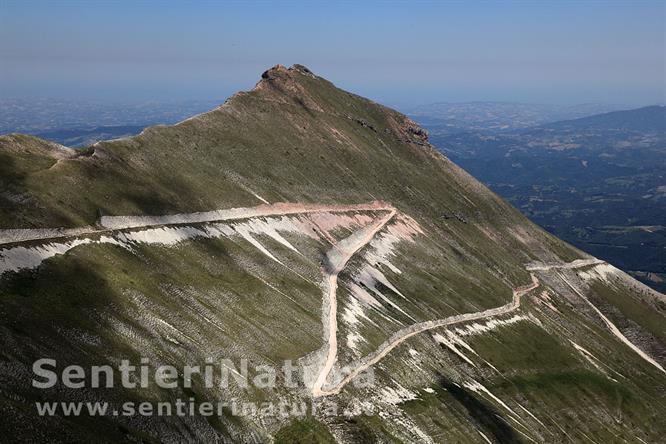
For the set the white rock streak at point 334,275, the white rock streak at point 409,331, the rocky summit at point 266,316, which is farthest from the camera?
the white rock streak at point 334,275

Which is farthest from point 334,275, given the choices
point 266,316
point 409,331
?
point 266,316

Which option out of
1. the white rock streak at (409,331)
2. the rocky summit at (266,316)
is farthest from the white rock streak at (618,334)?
the white rock streak at (409,331)

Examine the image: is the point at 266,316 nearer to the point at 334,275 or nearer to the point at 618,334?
the point at 334,275

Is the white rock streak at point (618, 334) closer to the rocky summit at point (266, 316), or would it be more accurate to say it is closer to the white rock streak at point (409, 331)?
the rocky summit at point (266, 316)

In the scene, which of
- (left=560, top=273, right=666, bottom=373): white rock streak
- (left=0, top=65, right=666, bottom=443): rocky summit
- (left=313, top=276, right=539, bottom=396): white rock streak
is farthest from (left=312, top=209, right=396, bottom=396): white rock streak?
(left=560, top=273, right=666, bottom=373): white rock streak

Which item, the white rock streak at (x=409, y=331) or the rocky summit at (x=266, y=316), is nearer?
the rocky summit at (x=266, y=316)

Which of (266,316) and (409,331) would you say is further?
(409,331)

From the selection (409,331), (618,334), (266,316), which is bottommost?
(618,334)

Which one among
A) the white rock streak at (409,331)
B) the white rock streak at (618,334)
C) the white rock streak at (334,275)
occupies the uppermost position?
the white rock streak at (334,275)

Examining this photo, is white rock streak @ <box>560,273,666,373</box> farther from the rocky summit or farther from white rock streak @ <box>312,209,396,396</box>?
white rock streak @ <box>312,209,396,396</box>
